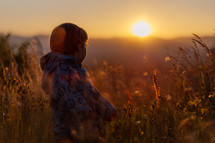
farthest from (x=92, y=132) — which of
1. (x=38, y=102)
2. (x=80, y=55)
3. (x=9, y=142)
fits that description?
(x=38, y=102)

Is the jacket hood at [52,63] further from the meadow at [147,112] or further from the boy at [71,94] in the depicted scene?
the meadow at [147,112]

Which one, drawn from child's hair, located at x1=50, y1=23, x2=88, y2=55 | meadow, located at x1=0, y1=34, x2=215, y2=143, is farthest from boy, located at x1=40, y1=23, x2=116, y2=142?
meadow, located at x1=0, y1=34, x2=215, y2=143

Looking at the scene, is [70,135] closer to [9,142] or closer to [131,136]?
[131,136]

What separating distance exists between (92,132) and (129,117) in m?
0.69

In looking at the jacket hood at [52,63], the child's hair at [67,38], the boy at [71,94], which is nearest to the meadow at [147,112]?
the boy at [71,94]

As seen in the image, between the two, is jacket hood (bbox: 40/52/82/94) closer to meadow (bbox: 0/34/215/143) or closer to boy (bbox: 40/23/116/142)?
boy (bbox: 40/23/116/142)

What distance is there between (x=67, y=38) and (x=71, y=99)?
58 cm

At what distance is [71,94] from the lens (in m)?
2.28

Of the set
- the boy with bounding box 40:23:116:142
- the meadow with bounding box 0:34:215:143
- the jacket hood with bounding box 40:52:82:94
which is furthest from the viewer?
the meadow with bounding box 0:34:215:143

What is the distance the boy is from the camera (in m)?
2.25

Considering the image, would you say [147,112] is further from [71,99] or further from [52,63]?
[52,63]

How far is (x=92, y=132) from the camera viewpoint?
2217mm

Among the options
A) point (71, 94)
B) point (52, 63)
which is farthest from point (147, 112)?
point (52, 63)

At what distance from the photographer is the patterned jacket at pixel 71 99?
7.41ft
